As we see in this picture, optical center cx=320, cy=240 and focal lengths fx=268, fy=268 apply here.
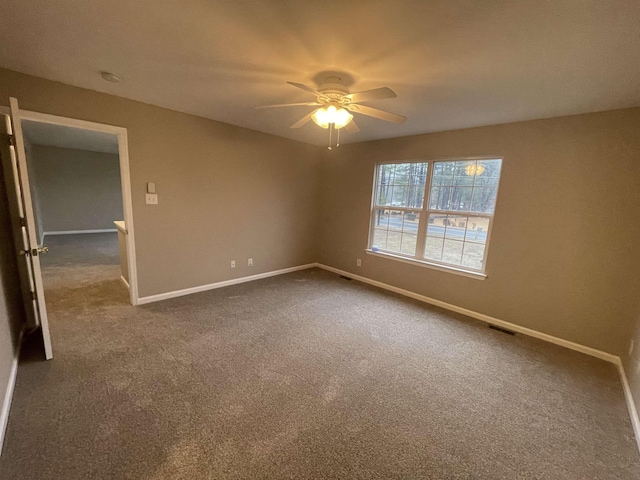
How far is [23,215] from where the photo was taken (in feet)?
6.91

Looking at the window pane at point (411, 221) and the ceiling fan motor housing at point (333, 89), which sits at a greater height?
the ceiling fan motor housing at point (333, 89)

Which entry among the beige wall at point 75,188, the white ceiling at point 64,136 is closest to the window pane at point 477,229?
the white ceiling at point 64,136

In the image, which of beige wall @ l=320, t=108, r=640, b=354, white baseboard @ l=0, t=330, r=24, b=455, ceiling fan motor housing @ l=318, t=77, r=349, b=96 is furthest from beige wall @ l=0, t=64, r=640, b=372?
ceiling fan motor housing @ l=318, t=77, r=349, b=96

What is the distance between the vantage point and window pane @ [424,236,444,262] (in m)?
3.72

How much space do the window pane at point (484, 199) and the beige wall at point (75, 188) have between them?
989cm

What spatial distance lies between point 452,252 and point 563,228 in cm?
115

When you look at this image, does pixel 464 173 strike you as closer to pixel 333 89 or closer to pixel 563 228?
pixel 563 228

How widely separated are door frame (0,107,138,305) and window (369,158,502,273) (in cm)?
333

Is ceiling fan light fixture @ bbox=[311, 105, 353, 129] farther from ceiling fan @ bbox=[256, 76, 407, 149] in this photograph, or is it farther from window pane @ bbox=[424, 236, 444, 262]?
window pane @ bbox=[424, 236, 444, 262]

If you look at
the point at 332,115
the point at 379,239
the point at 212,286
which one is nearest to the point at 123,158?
the point at 212,286

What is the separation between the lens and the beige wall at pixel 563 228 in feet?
8.11

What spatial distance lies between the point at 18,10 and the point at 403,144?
3.76 metres

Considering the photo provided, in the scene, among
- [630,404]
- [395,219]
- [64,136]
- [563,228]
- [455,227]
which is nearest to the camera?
[630,404]

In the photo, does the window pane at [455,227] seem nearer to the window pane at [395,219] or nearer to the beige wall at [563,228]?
the beige wall at [563,228]
